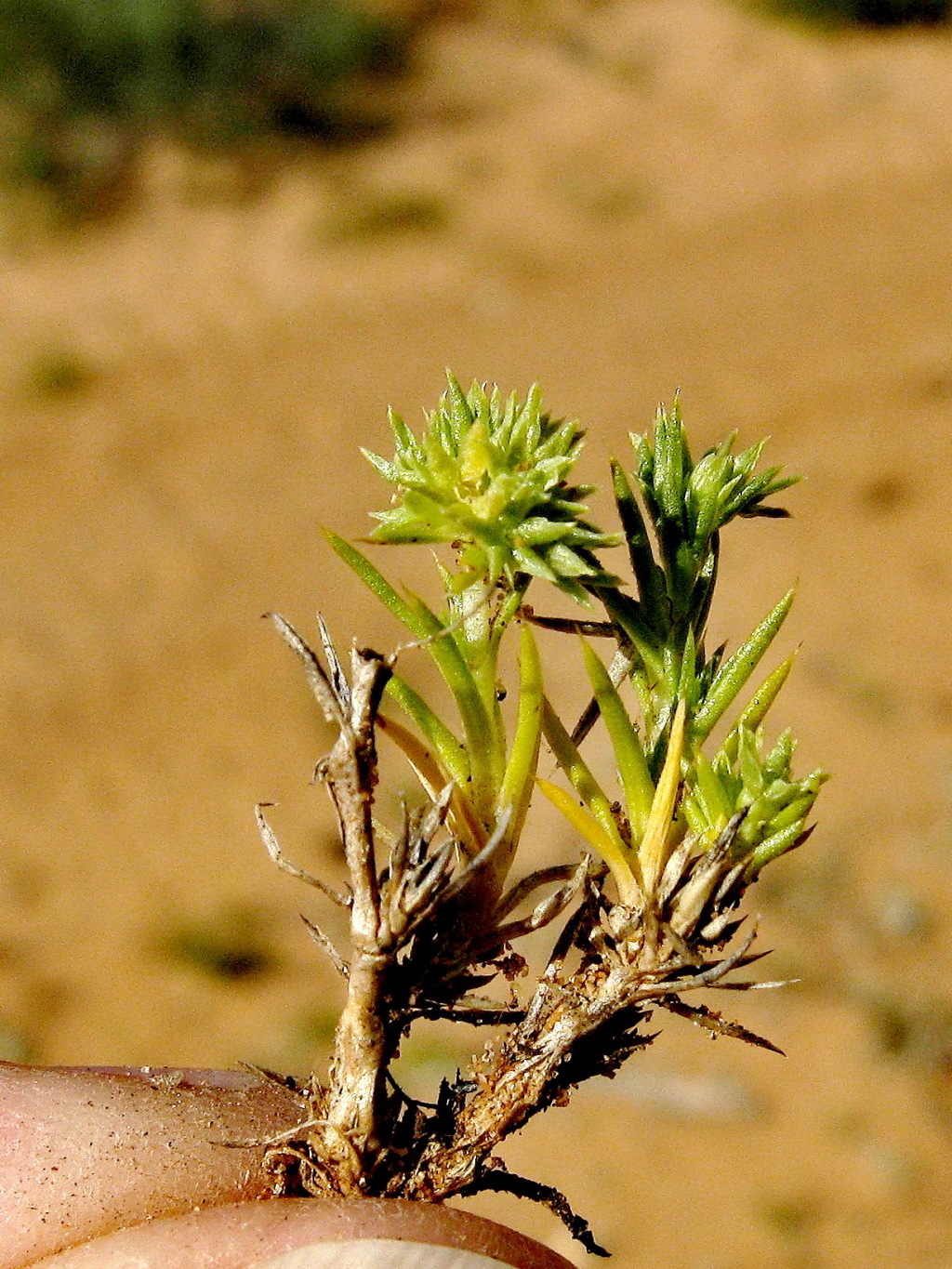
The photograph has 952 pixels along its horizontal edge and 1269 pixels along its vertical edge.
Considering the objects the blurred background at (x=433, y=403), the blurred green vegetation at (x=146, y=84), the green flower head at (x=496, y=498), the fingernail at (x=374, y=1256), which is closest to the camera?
the green flower head at (x=496, y=498)

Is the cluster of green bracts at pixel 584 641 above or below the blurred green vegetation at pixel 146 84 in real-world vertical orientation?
below

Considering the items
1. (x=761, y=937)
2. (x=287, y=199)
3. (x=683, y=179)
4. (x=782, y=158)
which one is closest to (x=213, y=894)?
(x=761, y=937)

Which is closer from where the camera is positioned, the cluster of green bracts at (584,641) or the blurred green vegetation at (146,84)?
the cluster of green bracts at (584,641)

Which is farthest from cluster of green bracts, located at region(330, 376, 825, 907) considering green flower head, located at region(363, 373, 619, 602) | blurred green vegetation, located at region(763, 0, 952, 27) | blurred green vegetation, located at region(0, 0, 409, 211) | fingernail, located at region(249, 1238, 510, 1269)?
blurred green vegetation, located at region(763, 0, 952, 27)

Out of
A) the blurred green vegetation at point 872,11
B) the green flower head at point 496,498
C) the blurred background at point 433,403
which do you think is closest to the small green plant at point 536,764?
the green flower head at point 496,498

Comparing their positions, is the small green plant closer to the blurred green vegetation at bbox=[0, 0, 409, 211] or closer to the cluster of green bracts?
the cluster of green bracts

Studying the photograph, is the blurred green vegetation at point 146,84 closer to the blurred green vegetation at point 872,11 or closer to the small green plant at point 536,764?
the blurred green vegetation at point 872,11

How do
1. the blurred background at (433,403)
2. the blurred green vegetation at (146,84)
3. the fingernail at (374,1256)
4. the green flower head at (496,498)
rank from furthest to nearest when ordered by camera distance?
the blurred green vegetation at (146,84) → the blurred background at (433,403) → the fingernail at (374,1256) → the green flower head at (496,498)

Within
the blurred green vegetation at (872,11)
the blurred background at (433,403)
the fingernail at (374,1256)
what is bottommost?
the fingernail at (374,1256)
